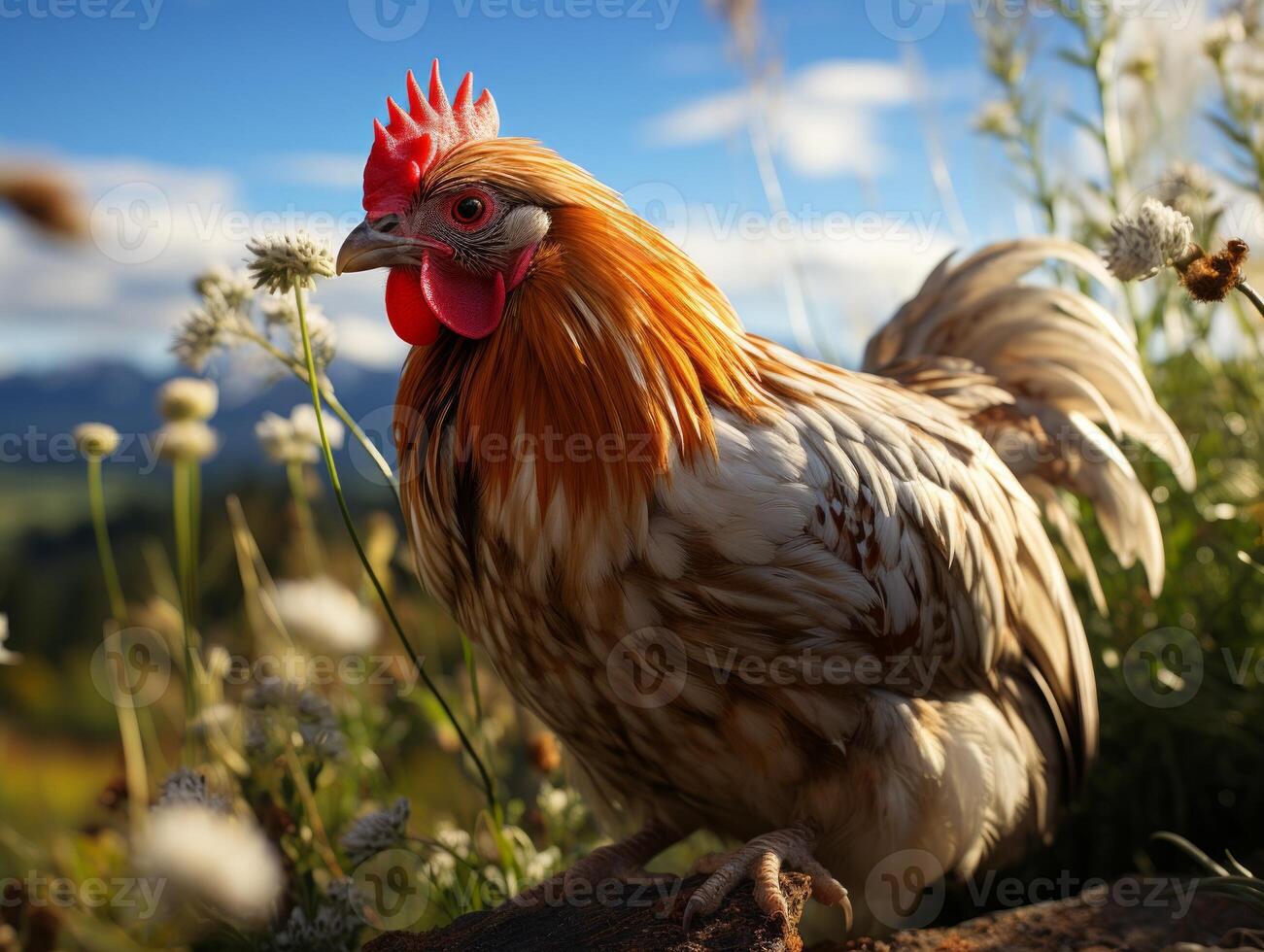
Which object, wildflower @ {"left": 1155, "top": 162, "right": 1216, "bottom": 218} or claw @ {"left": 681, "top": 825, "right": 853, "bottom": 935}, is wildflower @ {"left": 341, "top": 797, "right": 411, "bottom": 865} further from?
wildflower @ {"left": 1155, "top": 162, "right": 1216, "bottom": 218}

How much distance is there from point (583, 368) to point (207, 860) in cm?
143


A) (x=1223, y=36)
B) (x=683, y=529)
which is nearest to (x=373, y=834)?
(x=683, y=529)

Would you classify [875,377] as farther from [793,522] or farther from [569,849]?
[569,849]

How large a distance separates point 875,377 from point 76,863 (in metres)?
2.80

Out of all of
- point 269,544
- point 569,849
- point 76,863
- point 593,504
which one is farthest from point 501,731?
point 269,544

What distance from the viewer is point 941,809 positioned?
88.9 inches

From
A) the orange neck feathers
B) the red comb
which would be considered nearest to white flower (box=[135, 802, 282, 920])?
the orange neck feathers

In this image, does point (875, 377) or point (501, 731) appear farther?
point (501, 731)

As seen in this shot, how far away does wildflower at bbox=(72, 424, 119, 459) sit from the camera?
2.63 metres

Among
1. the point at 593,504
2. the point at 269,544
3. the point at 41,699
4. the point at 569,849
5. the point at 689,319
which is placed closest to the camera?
the point at 593,504

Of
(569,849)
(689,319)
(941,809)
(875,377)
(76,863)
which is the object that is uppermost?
(689,319)

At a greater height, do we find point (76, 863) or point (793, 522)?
point (793, 522)

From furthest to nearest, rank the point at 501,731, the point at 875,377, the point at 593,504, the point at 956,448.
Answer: the point at 501,731, the point at 875,377, the point at 956,448, the point at 593,504

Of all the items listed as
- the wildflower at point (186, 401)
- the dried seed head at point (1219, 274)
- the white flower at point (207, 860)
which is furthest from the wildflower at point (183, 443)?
the dried seed head at point (1219, 274)
